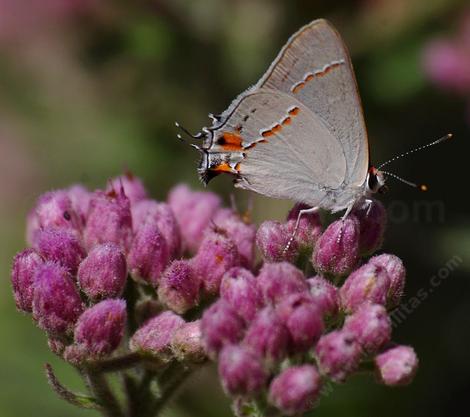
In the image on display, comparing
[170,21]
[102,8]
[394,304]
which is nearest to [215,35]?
[170,21]

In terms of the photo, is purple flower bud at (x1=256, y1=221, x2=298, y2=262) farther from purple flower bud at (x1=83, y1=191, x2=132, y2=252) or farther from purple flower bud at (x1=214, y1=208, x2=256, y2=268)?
purple flower bud at (x1=83, y1=191, x2=132, y2=252)

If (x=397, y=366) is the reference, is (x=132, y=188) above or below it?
above

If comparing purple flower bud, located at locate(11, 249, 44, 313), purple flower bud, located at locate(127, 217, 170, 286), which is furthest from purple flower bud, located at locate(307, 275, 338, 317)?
purple flower bud, located at locate(11, 249, 44, 313)

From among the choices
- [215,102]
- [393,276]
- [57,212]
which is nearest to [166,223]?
[57,212]

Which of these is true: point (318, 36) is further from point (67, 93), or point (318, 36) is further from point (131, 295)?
point (67, 93)

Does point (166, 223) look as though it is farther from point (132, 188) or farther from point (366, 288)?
point (366, 288)
